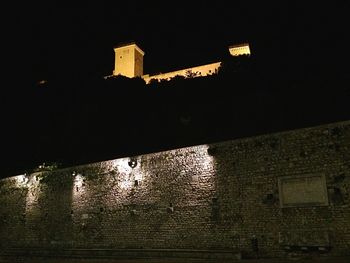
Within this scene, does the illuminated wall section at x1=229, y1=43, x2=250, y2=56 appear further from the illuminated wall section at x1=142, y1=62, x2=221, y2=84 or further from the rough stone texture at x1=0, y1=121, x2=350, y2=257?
the rough stone texture at x1=0, y1=121, x2=350, y2=257

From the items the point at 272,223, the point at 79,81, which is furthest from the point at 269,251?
the point at 79,81

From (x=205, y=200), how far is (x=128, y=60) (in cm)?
5005

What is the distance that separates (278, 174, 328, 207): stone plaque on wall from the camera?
10.6 m

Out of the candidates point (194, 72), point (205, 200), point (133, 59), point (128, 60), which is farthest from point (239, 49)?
point (205, 200)

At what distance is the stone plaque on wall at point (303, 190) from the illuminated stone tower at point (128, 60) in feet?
161

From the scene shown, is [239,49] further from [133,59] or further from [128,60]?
[128,60]

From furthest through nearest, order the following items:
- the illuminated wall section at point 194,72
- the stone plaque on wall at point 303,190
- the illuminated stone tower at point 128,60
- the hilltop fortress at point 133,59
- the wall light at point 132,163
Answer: the illuminated stone tower at point 128,60, the hilltop fortress at point 133,59, the illuminated wall section at point 194,72, the wall light at point 132,163, the stone plaque on wall at point 303,190

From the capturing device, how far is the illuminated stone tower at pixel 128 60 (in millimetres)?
59000

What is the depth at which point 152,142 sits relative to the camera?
93.1ft

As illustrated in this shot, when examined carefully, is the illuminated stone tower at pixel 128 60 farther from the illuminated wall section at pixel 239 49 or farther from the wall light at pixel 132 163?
the wall light at pixel 132 163

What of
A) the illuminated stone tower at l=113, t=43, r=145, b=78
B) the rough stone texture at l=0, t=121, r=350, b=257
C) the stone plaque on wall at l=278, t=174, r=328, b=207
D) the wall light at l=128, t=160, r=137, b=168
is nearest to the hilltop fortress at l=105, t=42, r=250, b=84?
the illuminated stone tower at l=113, t=43, r=145, b=78

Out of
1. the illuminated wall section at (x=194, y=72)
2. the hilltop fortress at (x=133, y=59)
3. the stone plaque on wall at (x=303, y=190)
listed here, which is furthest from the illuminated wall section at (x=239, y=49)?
the stone plaque on wall at (x=303, y=190)

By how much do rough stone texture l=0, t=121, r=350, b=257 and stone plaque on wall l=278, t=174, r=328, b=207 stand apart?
0.13 meters

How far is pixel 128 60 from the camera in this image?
2359 inches
